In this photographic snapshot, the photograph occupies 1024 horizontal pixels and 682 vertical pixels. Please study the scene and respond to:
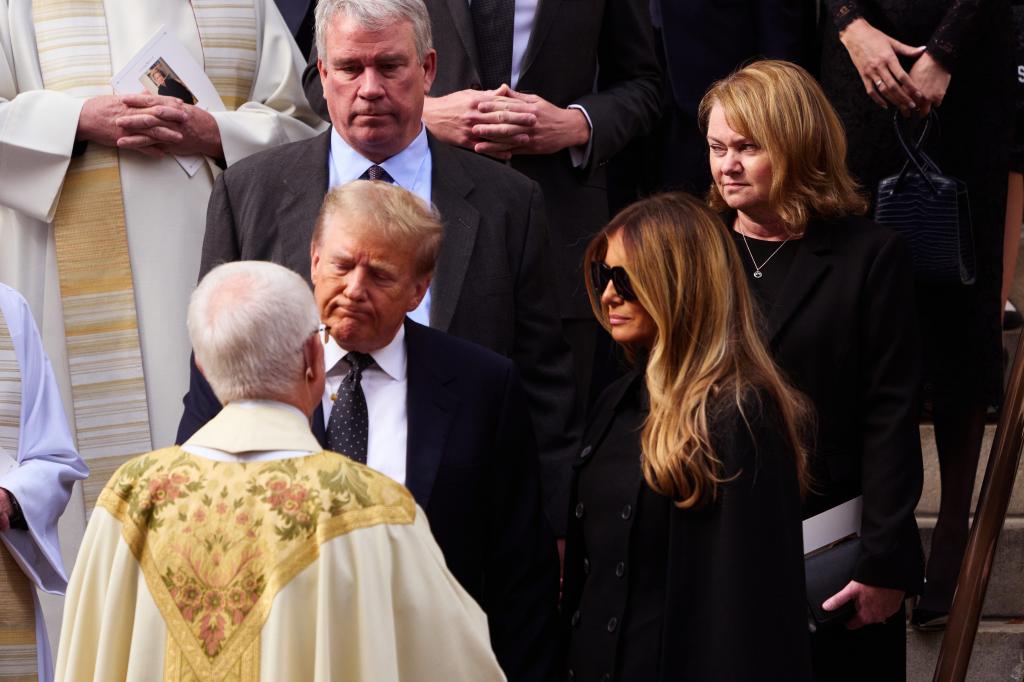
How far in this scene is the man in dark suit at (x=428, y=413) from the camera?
376 centimetres

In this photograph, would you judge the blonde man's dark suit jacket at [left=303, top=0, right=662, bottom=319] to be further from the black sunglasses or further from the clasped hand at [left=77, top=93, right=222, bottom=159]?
the black sunglasses

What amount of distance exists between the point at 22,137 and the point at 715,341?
7.79 ft

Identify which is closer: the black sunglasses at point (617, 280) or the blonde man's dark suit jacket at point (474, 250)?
the black sunglasses at point (617, 280)

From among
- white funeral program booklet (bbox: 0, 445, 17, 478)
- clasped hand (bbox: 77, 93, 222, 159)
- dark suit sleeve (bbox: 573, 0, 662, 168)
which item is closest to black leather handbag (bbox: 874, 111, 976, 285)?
dark suit sleeve (bbox: 573, 0, 662, 168)

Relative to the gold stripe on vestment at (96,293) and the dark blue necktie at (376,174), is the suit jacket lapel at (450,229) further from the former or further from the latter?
the gold stripe on vestment at (96,293)

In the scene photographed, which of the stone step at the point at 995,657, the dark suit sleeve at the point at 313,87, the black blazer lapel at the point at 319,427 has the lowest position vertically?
the stone step at the point at 995,657

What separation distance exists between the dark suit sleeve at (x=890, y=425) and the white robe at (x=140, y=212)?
2000mm

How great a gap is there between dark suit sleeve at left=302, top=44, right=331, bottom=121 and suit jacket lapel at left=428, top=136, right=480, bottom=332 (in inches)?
31.2

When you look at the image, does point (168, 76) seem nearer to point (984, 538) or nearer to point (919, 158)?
point (919, 158)

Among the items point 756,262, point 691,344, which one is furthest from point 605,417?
point 756,262

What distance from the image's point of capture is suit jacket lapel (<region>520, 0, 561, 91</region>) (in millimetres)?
5156

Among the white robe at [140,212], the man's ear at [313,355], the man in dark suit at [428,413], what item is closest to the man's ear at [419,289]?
the man in dark suit at [428,413]

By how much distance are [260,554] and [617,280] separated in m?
1.24

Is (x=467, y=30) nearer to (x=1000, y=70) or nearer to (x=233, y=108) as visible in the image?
(x=233, y=108)
